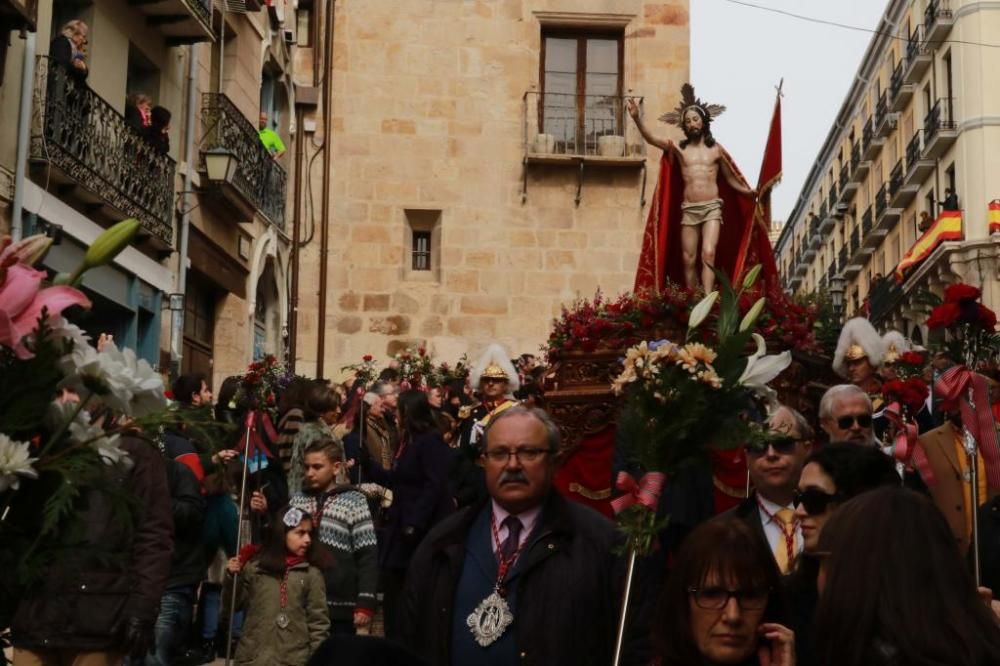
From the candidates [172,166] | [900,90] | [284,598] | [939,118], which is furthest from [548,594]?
[900,90]

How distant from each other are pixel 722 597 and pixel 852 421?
3386 millimetres

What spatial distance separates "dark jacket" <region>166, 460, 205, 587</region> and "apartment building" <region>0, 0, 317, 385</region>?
6.70 meters

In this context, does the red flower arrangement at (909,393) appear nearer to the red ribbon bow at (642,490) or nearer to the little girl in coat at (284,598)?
the red ribbon bow at (642,490)

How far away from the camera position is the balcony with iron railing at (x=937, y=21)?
4292 cm

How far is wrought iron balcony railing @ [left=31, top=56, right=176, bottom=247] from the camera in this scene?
628 inches

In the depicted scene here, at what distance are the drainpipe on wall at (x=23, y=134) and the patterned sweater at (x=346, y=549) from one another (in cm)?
721

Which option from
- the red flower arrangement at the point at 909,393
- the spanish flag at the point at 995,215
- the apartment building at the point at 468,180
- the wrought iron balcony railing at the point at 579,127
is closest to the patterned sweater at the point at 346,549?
the red flower arrangement at the point at 909,393

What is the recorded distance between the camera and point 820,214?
220 feet

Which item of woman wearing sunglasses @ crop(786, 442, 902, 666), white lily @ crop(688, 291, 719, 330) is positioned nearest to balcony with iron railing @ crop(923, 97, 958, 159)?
white lily @ crop(688, 291, 719, 330)

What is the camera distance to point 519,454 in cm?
570

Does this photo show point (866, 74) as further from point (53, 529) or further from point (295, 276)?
point (53, 529)

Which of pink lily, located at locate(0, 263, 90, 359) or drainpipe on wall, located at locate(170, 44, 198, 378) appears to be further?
drainpipe on wall, located at locate(170, 44, 198, 378)

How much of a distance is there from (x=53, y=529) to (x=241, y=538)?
8324 millimetres

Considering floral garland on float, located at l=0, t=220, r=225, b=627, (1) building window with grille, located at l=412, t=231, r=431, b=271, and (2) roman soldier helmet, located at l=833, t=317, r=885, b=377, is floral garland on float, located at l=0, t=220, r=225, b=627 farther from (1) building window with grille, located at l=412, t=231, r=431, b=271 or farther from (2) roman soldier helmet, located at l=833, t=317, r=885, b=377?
(1) building window with grille, located at l=412, t=231, r=431, b=271
